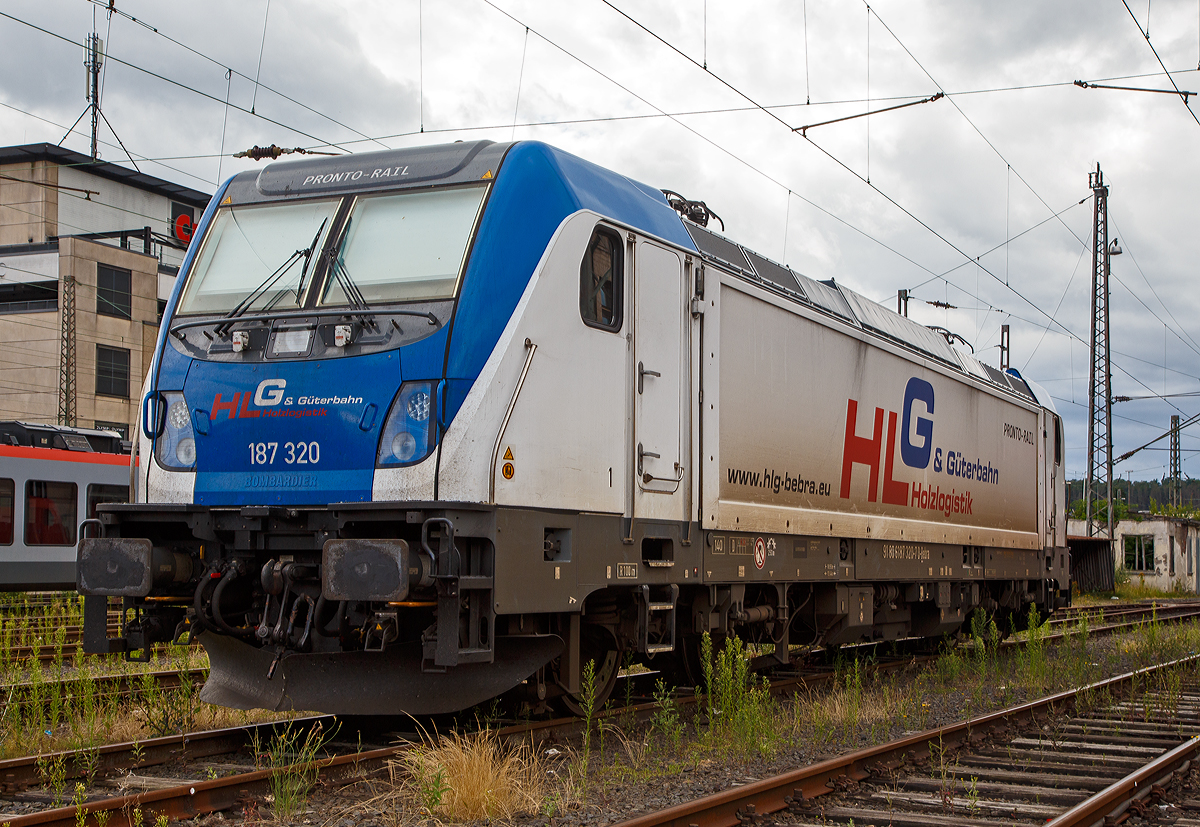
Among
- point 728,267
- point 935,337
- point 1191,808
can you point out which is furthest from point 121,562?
point 935,337

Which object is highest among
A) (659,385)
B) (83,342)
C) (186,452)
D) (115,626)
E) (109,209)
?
(109,209)

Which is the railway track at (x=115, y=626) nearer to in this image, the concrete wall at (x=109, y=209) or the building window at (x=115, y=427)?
the building window at (x=115, y=427)

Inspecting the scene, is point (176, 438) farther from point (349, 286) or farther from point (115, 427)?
point (115, 427)

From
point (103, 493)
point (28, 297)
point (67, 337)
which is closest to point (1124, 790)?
point (103, 493)

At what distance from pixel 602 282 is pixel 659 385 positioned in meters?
0.87

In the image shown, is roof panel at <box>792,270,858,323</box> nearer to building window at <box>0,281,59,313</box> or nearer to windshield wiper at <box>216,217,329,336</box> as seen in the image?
windshield wiper at <box>216,217,329,336</box>

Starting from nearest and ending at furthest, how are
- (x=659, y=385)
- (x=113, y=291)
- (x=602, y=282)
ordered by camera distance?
(x=602, y=282) < (x=659, y=385) < (x=113, y=291)

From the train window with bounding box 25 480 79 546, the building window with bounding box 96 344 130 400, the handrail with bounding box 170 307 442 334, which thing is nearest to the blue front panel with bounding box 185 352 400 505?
the handrail with bounding box 170 307 442 334

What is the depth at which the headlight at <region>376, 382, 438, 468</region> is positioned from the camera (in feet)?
20.8

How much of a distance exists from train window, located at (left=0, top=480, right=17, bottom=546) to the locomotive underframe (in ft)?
43.4

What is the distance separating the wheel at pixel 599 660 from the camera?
7.81 metres

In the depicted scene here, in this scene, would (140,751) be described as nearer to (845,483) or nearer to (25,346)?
(845,483)

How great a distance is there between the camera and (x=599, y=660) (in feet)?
26.1

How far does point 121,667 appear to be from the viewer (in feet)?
36.9
